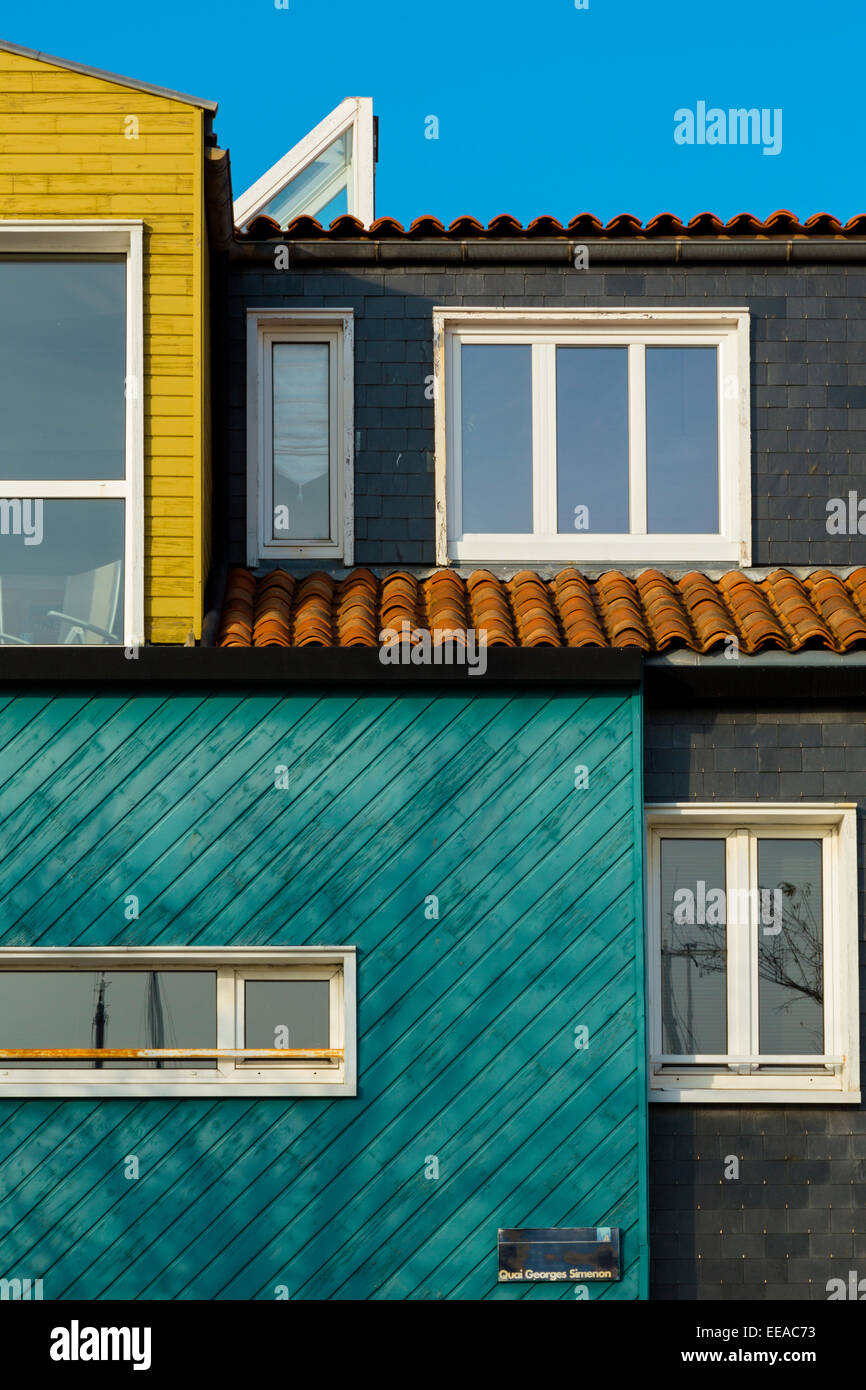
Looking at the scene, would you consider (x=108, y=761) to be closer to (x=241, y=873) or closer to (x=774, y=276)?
(x=241, y=873)

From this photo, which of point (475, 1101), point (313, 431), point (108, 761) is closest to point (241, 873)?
point (108, 761)

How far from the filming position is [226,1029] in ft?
28.0

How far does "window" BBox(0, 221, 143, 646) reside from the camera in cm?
891

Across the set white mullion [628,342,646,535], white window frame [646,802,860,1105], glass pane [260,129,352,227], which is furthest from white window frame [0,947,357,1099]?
glass pane [260,129,352,227]

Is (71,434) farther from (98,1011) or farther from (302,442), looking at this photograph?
(98,1011)

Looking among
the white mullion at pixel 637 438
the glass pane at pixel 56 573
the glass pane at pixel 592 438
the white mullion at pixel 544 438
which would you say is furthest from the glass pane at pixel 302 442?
the white mullion at pixel 637 438

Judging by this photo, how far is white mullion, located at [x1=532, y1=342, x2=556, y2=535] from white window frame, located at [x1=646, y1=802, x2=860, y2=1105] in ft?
7.97

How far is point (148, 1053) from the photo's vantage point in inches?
332

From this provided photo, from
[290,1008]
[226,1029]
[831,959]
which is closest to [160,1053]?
[226,1029]

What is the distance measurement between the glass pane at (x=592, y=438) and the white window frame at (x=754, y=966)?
2.37 m

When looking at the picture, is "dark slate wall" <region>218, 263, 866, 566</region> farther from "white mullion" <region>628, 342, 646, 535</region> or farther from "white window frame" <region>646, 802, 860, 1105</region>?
"white window frame" <region>646, 802, 860, 1105</region>

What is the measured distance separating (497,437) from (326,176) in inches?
146

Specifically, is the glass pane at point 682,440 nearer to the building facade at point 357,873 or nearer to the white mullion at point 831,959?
the building facade at point 357,873
